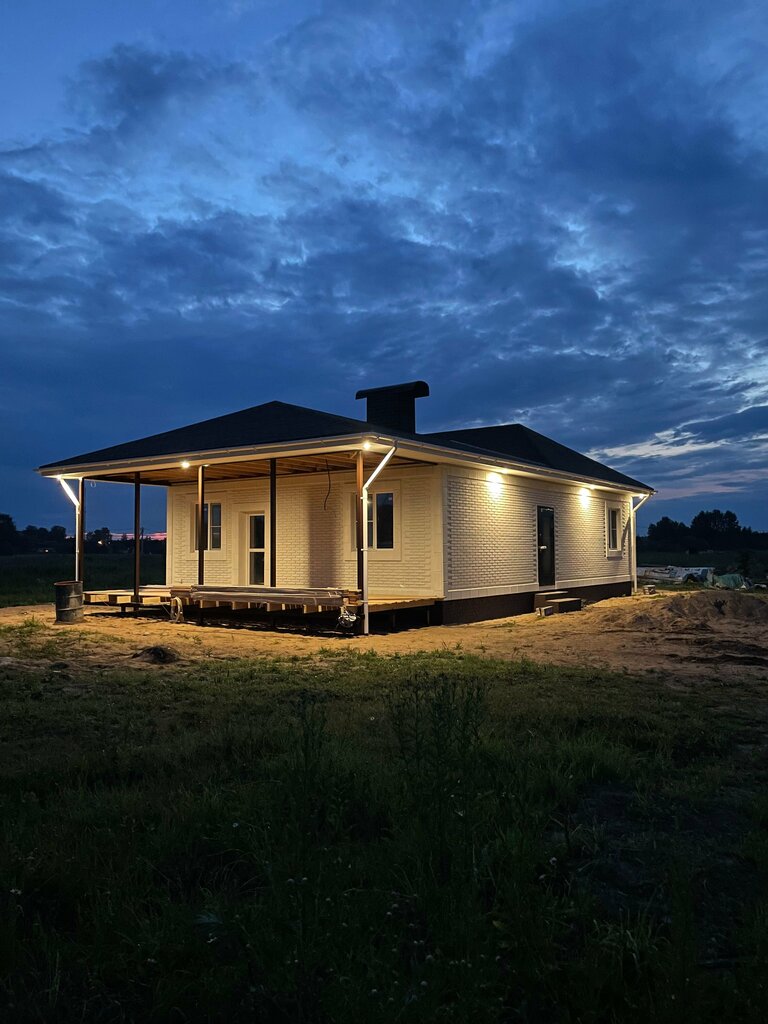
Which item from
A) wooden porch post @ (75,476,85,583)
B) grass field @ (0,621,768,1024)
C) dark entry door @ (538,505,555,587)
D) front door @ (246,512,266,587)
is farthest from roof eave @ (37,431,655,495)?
grass field @ (0,621,768,1024)

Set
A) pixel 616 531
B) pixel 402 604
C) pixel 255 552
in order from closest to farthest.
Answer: pixel 402 604 < pixel 255 552 < pixel 616 531

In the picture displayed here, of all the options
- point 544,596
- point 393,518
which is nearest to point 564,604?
point 544,596

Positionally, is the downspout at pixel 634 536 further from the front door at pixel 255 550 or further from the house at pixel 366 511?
the front door at pixel 255 550

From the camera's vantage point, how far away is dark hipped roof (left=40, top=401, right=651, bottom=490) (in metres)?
14.7

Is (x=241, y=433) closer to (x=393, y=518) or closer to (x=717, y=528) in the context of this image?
(x=393, y=518)

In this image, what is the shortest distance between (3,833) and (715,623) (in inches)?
535

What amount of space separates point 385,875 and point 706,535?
75784 mm

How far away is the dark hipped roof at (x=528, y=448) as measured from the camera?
66.6ft

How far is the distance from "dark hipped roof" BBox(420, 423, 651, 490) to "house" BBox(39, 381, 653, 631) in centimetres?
9

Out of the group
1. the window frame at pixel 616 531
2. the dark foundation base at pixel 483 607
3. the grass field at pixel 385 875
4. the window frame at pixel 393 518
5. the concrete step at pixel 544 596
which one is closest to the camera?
the grass field at pixel 385 875

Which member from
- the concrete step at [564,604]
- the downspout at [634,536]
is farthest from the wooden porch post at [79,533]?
the downspout at [634,536]

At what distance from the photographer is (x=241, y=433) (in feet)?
53.0

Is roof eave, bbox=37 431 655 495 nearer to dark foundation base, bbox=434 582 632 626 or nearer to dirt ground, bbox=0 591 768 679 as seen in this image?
dark foundation base, bbox=434 582 632 626

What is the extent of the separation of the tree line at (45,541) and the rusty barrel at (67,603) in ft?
165
